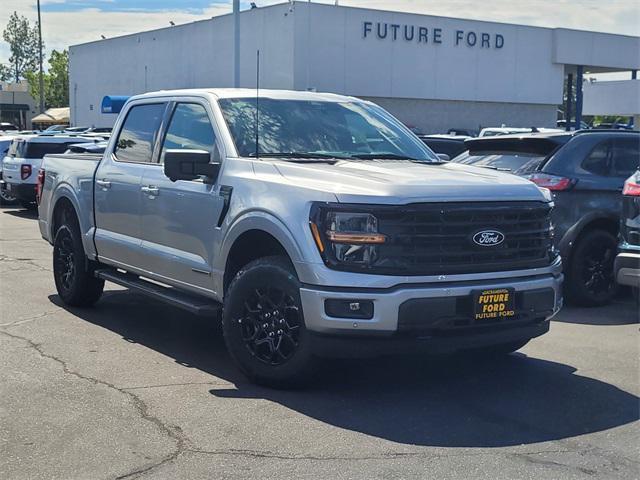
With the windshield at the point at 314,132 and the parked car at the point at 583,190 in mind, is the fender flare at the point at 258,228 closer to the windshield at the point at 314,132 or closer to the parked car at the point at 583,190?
the windshield at the point at 314,132

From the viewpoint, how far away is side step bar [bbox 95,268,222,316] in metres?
6.67

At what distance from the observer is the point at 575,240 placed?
9.20 meters

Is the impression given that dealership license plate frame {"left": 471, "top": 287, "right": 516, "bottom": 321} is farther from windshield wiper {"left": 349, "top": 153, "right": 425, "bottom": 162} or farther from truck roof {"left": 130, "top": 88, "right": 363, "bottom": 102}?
truck roof {"left": 130, "top": 88, "right": 363, "bottom": 102}

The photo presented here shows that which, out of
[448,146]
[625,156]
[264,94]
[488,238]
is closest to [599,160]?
[625,156]

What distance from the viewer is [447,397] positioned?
5977mm

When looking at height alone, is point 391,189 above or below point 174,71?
below

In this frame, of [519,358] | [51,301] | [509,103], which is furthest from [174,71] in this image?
[519,358]

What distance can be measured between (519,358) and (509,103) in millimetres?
38233

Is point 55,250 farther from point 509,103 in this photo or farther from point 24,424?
point 509,103

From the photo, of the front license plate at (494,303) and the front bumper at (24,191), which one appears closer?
the front license plate at (494,303)

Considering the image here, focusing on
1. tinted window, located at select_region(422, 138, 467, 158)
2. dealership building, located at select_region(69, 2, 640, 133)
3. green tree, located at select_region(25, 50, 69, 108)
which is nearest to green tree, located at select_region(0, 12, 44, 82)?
green tree, located at select_region(25, 50, 69, 108)

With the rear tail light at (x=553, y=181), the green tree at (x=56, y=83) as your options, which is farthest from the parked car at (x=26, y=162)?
the green tree at (x=56, y=83)

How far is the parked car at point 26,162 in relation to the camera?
775 inches

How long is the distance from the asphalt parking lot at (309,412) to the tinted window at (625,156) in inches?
86.3
